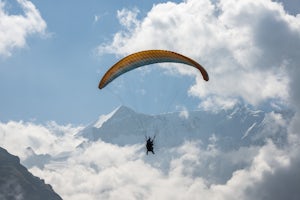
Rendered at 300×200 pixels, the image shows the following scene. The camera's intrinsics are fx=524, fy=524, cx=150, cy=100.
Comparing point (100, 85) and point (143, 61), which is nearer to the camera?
point (143, 61)

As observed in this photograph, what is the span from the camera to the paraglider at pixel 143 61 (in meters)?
56.2

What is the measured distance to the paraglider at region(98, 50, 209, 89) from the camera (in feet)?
184

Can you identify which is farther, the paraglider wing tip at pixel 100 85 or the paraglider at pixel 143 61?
the paraglider wing tip at pixel 100 85

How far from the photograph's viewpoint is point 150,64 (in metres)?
59.4

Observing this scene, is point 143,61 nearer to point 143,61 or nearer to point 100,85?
point 143,61

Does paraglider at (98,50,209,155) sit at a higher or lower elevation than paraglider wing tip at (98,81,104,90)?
higher

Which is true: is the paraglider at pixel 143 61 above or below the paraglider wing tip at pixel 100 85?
above

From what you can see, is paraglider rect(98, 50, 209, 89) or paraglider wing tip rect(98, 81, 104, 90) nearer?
paraglider rect(98, 50, 209, 89)

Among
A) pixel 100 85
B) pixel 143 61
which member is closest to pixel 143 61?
pixel 143 61

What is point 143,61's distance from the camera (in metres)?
58.1

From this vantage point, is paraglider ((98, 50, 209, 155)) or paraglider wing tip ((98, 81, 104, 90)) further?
paraglider wing tip ((98, 81, 104, 90))

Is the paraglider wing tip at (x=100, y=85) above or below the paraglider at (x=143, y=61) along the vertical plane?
below

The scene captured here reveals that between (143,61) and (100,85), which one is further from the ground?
(143,61)

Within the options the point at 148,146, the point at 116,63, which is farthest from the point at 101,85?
the point at 148,146
